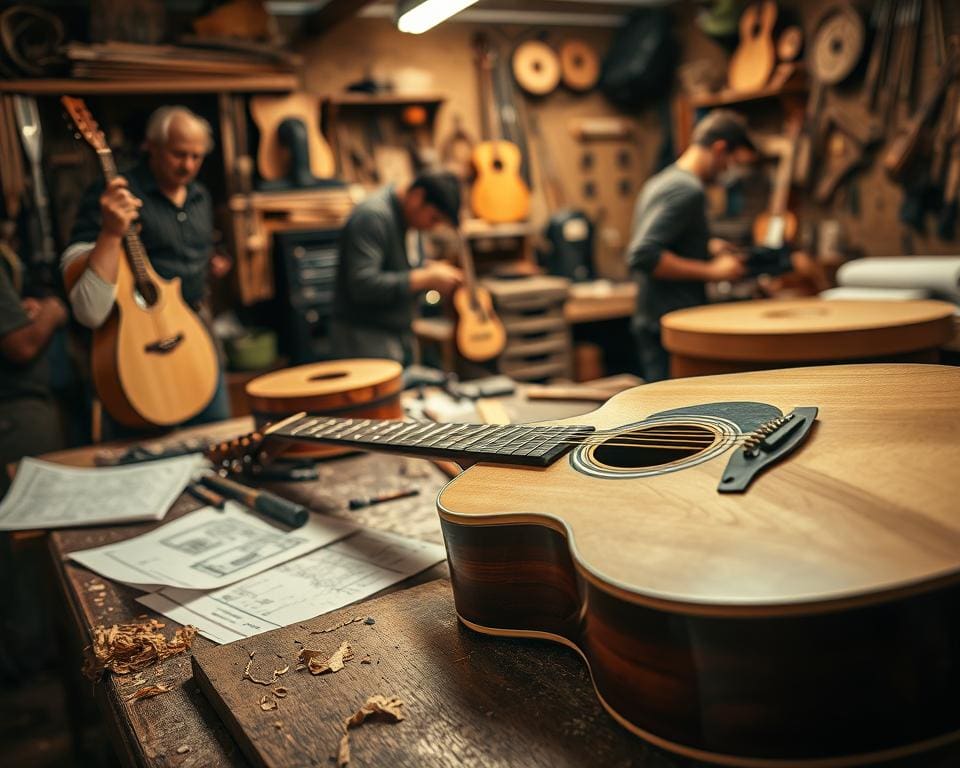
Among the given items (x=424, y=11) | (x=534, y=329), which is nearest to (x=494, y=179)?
(x=534, y=329)

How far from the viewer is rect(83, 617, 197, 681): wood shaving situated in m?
1.16

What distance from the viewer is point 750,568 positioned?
2.52 ft

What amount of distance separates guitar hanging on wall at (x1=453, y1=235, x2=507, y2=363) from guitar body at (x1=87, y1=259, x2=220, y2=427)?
2.44 m

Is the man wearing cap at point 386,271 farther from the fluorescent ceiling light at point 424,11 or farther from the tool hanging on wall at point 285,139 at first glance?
the tool hanging on wall at point 285,139

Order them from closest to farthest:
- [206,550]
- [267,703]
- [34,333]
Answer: [267,703] < [206,550] < [34,333]

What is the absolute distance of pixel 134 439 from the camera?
2.60 metres

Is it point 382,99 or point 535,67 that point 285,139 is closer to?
point 382,99

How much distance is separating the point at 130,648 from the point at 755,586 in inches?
34.9

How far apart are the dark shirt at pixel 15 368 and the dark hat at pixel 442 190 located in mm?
1587

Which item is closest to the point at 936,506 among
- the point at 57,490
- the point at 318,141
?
the point at 57,490

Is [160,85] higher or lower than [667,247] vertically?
higher

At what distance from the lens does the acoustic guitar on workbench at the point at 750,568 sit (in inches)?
28.4

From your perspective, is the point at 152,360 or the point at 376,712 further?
the point at 152,360

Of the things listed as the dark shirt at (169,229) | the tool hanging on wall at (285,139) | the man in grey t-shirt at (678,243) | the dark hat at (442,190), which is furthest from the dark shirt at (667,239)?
the tool hanging on wall at (285,139)
